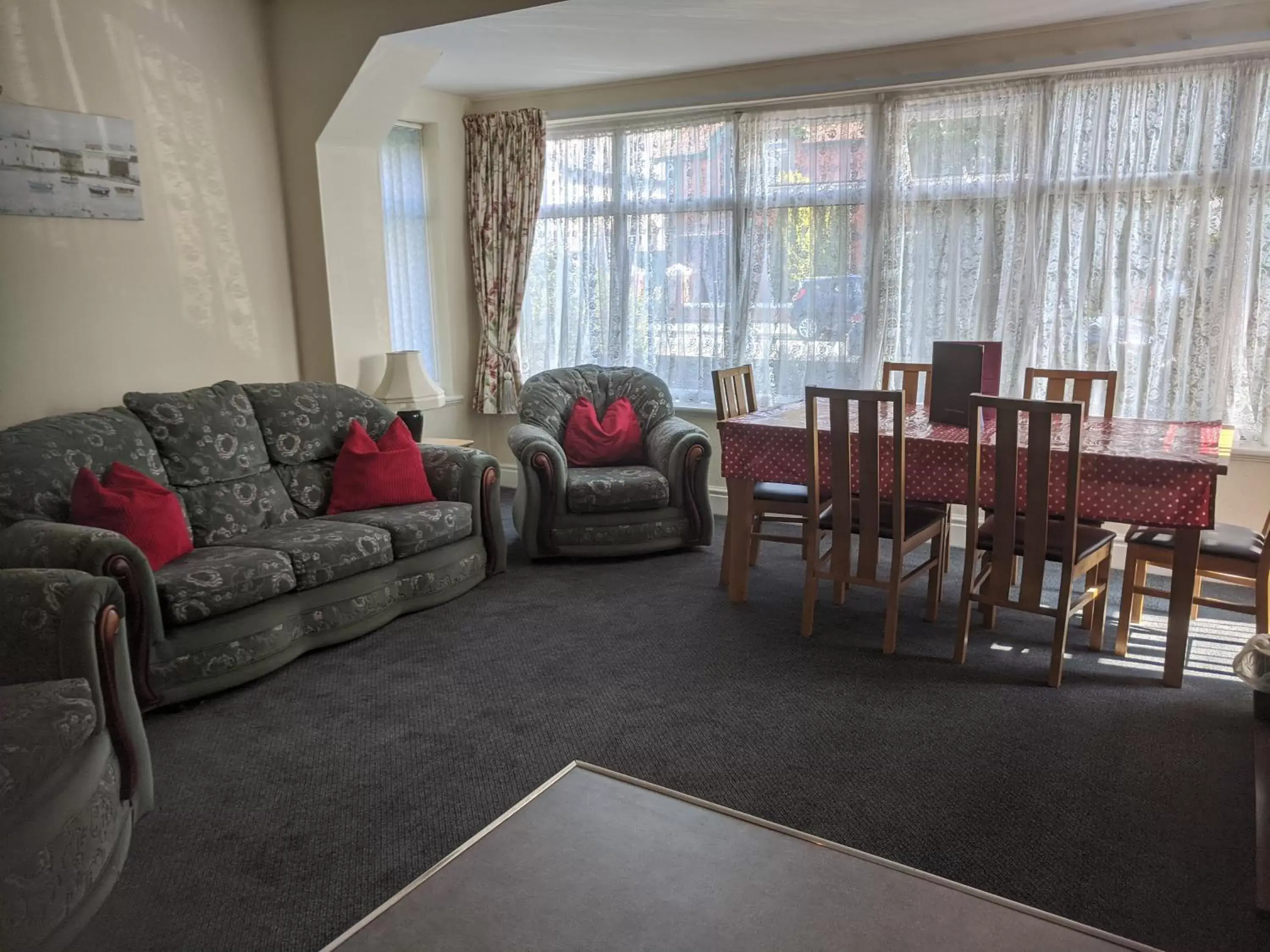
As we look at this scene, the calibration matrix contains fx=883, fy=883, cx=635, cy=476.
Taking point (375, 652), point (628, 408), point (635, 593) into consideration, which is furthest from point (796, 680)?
point (628, 408)

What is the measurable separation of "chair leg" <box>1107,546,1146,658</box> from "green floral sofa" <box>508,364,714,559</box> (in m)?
1.98

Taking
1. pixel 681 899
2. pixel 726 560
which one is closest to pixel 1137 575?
pixel 726 560

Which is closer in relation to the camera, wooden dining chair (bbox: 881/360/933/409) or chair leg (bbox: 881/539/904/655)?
chair leg (bbox: 881/539/904/655)

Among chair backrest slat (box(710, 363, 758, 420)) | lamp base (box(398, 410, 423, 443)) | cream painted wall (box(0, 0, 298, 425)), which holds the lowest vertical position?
lamp base (box(398, 410, 423, 443))

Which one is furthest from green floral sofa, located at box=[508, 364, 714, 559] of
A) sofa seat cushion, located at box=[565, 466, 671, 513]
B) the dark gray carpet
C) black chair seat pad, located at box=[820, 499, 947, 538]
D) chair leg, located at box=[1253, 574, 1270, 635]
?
chair leg, located at box=[1253, 574, 1270, 635]

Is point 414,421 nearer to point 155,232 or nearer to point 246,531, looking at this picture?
point 246,531

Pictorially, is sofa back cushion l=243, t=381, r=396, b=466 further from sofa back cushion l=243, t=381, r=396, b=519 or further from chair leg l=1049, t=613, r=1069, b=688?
chair leg l=1049, t=613, r=1069, b=688

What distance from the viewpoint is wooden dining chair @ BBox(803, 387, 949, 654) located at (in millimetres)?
3217

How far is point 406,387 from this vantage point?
4.80 meters

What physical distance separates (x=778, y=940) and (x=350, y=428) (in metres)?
3.28

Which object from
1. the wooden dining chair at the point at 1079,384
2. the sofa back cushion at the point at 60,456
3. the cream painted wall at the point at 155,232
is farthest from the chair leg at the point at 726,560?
the cream painted wall at the point at 155,232

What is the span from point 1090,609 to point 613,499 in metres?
2.18

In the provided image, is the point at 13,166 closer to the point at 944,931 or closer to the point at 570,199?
the point at 570,199

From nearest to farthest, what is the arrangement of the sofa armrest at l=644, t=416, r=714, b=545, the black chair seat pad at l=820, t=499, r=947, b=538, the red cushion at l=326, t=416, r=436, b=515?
the black chair seat pad at l=820, t=499, r=947, b=538 → the red cushion at l=326, t=416, r=436, b=515 → the sofa armrest at l=644, t=416, r=714, b=545
